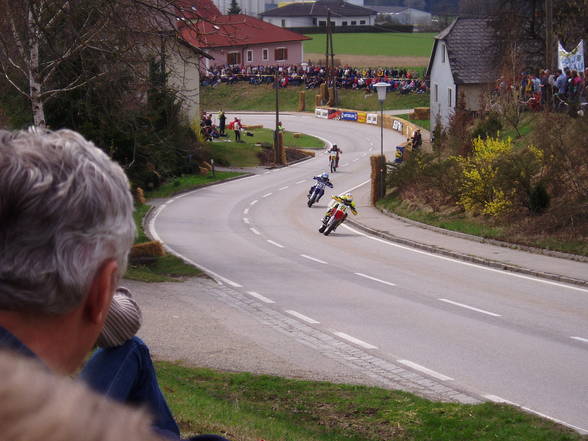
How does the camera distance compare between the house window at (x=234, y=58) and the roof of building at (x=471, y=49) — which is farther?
the house window at (x=234, y=58)

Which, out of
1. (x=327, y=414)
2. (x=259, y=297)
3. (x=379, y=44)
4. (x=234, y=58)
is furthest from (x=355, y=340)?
(x=379, y=44)

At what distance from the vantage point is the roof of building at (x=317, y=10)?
15662cm

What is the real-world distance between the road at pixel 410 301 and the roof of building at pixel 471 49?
842 inches

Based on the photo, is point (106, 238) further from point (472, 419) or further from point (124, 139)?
point (124, 139)

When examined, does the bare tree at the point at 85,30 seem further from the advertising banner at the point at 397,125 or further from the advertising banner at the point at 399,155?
the advertising banner at the point at 397,125

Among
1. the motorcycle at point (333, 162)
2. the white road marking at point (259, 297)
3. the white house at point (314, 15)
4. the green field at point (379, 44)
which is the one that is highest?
the white house at point (314, 15)

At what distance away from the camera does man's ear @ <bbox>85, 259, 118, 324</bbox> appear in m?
1.76

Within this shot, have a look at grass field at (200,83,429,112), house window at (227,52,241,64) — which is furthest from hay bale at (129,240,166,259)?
house window at (227,52,241,64)

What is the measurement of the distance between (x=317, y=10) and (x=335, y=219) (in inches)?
5354

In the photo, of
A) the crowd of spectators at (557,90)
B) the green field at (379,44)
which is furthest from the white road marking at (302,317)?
the green field at (379,44)

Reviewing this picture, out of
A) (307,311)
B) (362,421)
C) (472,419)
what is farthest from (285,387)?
(307,311)

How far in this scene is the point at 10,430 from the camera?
913 millimetres

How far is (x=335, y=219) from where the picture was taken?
29.5 metres

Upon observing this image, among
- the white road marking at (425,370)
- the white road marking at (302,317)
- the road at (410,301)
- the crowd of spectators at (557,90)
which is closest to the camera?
the white road marking at (425,370)
